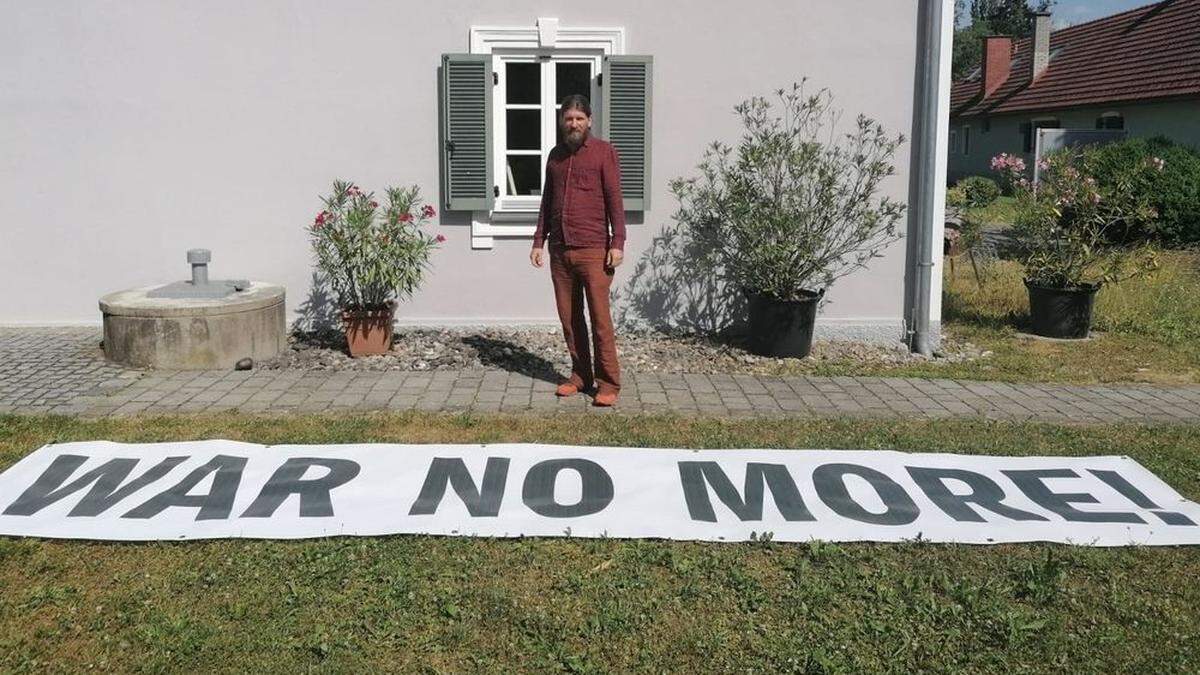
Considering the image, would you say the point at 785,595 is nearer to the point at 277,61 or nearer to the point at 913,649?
the point at 913,649

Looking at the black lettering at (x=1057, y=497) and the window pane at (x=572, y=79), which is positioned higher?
the window pane at (x=572, y=79)

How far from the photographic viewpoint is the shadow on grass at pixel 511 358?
7246 millimetres

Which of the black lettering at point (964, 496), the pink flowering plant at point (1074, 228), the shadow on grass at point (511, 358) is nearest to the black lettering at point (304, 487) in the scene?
the shadow on grass at point (511, 358)

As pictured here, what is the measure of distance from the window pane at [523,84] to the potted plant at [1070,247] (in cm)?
478

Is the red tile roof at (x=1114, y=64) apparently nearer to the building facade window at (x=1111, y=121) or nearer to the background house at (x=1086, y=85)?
the background house at (x=1086, y=85)

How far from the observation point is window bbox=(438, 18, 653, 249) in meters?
8.15

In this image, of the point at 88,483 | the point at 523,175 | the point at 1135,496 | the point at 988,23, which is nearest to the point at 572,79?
the point at 523,175

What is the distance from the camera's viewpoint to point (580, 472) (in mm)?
5000

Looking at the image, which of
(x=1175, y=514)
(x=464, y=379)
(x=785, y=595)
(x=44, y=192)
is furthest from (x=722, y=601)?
(x=44, y=192)

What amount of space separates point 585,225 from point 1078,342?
5.22m

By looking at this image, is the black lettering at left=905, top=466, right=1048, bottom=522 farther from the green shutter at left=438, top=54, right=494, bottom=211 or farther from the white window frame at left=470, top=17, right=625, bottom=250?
the green shutter at left=438, top=54, right=494, bottom=211

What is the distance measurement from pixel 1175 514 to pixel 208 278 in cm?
705

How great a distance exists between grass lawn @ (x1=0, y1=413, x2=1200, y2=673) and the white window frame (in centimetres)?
462

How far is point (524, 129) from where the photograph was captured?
848 centimetres
